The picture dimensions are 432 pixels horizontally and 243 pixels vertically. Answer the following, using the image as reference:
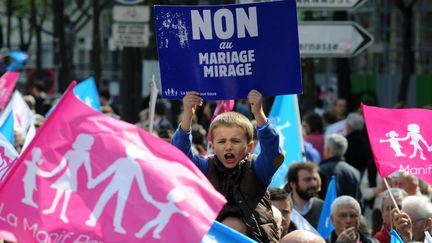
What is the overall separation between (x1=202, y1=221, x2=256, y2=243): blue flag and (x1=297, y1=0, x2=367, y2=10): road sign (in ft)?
22.5

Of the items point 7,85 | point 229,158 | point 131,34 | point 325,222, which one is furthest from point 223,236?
point 131,34

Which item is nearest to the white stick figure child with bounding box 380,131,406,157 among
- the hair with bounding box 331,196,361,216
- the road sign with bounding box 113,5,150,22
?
the hair with bounding box 331,196,361,216

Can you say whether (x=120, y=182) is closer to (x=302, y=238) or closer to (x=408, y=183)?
(x=302, y=238)

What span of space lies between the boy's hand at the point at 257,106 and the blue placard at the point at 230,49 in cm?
11

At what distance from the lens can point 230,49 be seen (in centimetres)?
680

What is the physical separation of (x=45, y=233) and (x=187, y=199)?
549 mm

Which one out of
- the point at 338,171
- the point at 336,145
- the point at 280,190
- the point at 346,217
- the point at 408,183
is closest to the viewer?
the point at 280,190

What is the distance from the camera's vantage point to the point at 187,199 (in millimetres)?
4691

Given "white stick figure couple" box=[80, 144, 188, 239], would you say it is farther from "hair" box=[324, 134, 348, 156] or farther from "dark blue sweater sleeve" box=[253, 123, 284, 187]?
"hair" box=[324, 134, 348, 156]

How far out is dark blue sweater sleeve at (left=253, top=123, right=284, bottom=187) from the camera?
20.5 feet

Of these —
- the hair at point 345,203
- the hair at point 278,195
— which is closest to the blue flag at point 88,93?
the hair at point 345,203

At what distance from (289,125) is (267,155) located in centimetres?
548

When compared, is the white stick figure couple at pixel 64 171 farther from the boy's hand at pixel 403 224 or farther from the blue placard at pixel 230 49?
the boy's hand at pixel 403 224

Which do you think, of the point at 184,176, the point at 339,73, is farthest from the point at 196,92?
the point at 339,73
